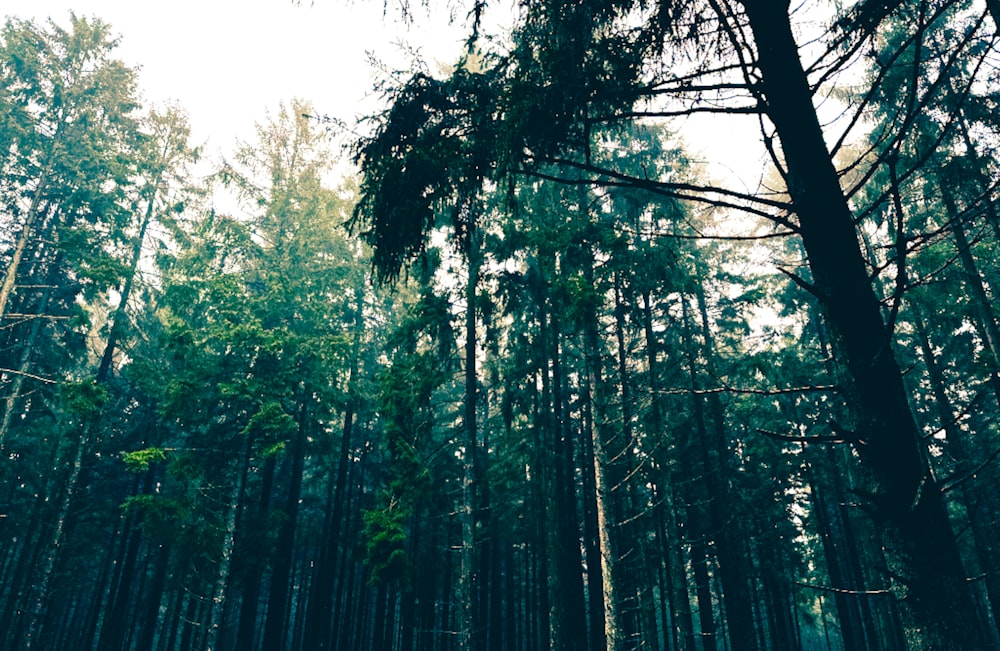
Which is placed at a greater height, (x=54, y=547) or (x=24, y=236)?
(x=24, y=236)

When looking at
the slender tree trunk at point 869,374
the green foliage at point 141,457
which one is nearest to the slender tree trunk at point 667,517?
the slender tree trunk at point 869,374

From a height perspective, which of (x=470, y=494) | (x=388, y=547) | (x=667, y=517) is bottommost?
(x=388, y=547)

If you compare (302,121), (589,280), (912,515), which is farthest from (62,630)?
(912,515)

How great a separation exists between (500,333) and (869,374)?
12.9m

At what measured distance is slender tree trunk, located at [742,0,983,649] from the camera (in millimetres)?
2053

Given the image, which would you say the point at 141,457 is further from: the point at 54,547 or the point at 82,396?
the point at 54,547

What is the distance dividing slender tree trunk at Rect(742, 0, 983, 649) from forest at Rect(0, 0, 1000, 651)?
14mm

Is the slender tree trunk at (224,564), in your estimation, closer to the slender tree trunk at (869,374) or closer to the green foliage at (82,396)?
the green foliage at (82,396)

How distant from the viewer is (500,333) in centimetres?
1515

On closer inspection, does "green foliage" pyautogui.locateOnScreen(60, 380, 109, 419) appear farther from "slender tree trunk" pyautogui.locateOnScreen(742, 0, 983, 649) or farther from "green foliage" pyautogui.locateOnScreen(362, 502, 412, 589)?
"slender tree trunk" pyautogui.locateOnScreen(742, 0, 983, 649)

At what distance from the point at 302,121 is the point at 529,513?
18.3 meters

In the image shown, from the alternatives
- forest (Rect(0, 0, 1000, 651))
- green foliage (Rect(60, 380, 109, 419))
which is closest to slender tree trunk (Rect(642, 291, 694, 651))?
forest (Rect(0, 0, 1000, 651))

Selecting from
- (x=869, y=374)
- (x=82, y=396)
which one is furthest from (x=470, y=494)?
(x=82, y=396)

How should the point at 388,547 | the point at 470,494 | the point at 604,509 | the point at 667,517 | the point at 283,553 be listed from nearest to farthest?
the point at 604,509 → the point at 470,494 → the point at 388,547 → the point at 667,517 → the point at 283,553
